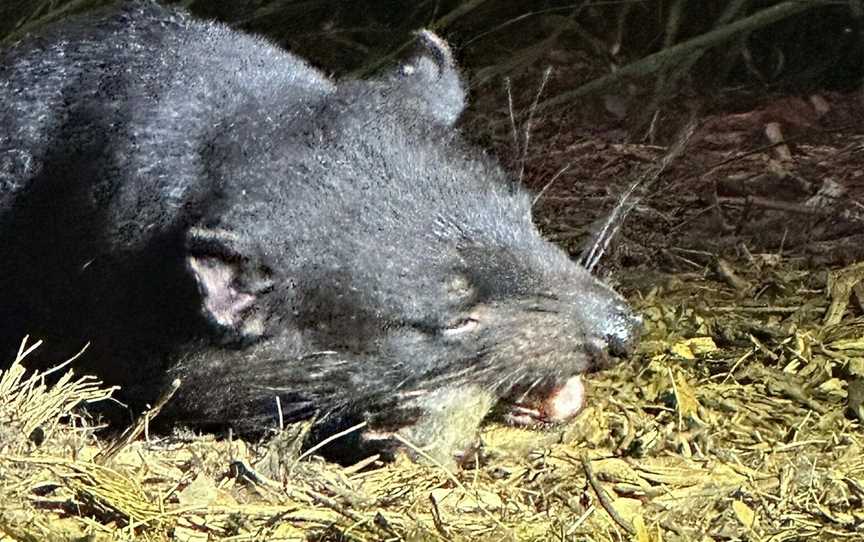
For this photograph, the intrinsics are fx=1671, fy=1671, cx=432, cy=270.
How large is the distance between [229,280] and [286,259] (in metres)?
0.16

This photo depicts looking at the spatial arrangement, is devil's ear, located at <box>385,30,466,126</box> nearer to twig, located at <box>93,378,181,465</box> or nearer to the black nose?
the black nose

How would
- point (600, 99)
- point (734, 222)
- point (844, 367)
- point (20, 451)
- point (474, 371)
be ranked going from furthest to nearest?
point (600, 99), point (734, 222), point (844, 367), point (474, 371), point (20, 451)

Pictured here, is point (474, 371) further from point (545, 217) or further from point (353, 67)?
point (353, 67)

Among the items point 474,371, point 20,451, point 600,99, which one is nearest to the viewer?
point 20,451

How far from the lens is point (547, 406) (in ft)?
16.2

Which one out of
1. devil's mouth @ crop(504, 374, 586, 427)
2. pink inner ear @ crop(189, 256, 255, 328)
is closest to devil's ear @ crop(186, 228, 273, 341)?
pink inner ear @ crop(189, 256, 255, 328)

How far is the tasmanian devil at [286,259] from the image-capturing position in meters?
4.46

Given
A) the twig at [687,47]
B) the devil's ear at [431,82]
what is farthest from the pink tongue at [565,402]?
the twig at [687,47]

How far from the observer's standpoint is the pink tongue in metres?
4.91

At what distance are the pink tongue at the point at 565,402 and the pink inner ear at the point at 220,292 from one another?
39.0 inches

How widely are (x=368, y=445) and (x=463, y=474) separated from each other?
29cm

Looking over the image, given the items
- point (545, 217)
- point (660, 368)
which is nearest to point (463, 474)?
point (660, 368)

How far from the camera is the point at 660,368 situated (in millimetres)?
5402

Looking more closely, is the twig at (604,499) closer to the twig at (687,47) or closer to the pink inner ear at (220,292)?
the pink inner ear at (220,292)
